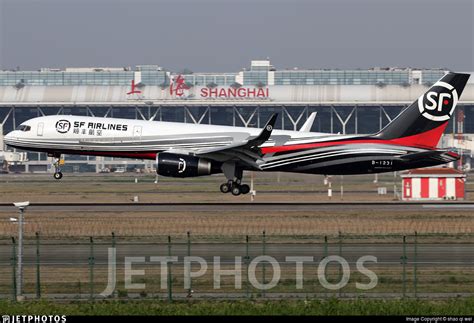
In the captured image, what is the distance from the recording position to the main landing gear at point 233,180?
2281 inches

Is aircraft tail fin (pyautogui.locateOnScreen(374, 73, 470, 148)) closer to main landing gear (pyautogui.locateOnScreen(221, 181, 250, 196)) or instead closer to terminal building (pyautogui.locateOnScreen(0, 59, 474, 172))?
main landing gear (pyautogui.locateOnScreen(221, 181, 250, 196))

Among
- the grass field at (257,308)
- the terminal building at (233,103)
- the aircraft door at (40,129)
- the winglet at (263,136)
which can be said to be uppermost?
the terminal building at (233,103)

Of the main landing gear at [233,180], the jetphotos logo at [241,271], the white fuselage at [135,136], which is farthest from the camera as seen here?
the main landing gear at [233,180]

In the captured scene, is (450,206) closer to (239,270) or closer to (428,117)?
(428,117)

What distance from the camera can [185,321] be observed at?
23.3 metres

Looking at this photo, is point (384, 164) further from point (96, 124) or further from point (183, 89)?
point (183, 89)

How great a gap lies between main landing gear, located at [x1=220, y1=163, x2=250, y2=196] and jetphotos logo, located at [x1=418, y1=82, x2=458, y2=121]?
11214 mm

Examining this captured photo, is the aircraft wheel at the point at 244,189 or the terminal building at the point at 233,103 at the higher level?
the terminal building at the point at 233,103

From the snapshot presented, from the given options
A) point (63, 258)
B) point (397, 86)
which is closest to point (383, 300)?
point (63, 258)

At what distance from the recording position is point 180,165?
55.5m

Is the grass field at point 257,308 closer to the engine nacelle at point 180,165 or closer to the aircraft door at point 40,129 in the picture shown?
the engine nacelle at point 180,165

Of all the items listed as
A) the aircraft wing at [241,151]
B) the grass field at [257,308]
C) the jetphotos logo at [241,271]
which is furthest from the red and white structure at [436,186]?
the grass field at [257,308]

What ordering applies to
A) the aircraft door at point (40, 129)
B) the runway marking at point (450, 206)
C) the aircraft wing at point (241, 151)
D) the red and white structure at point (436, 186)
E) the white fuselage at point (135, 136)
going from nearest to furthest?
the aircraft wing at point (241, 151), the runway marking at point (450, 206), the white fuselage at point (135, 136), the aircraft door at point (40, 129), the red and white structure at point (436, 186)

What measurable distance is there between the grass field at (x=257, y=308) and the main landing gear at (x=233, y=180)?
31.2 m
